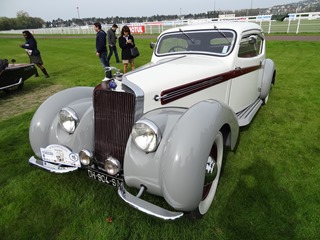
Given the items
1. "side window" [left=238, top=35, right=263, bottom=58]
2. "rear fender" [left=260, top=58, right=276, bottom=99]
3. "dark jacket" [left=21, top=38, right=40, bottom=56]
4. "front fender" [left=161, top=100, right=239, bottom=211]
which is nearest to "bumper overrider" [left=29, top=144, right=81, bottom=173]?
"front fender" [left=161, top=100, right=239, bottom=211]

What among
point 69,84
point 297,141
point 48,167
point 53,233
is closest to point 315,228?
point 297,141

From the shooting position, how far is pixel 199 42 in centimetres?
391

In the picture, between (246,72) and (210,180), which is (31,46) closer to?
(246,72)

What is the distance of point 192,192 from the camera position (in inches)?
76.2

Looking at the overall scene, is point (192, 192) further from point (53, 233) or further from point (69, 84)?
point (69, 84)

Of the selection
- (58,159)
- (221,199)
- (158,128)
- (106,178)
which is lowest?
(221,199)

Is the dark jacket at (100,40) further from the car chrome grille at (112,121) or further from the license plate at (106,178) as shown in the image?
the license plate at (106,178)

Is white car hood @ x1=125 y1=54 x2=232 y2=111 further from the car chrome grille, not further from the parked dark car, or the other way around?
the parked dark car

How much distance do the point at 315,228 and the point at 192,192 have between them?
4.32 feet

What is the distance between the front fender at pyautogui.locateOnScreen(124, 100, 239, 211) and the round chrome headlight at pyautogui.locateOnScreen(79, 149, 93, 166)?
453 mm

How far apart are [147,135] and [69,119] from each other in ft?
3.52

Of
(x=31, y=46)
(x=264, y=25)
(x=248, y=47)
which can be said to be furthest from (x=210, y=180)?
(x=264, y=25)

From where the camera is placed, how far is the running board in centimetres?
376

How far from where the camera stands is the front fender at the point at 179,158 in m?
1.91
